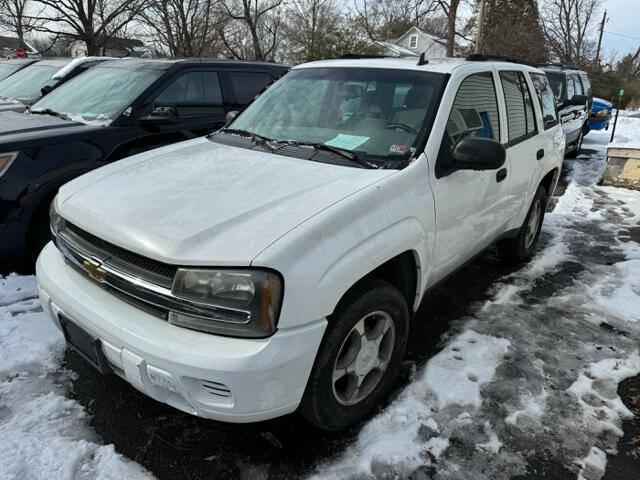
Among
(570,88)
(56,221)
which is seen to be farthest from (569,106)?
(56,221)

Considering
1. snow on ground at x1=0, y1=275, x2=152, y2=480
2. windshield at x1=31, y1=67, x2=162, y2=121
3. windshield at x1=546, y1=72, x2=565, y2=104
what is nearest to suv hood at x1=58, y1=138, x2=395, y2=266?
snow on ground at x1=0, y1=275, x2=152, y2=480

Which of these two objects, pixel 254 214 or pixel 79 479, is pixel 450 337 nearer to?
pixel 254 214

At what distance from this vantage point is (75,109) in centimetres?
488

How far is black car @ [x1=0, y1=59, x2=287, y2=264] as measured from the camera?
12.3 ft

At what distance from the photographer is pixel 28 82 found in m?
7.96

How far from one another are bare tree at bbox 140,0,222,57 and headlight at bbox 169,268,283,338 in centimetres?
2667

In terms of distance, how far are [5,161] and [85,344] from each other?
2.19 m

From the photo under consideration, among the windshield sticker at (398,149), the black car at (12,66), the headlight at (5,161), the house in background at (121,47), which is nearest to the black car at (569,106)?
the windshield sticker at (398,149)

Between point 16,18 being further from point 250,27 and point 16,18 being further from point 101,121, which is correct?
point 101,121

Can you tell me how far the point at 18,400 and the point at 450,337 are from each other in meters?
2.68

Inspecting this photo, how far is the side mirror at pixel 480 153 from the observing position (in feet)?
8.67

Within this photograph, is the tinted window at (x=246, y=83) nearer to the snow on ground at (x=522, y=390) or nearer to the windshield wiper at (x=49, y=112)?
the windshield wiper at (x=49, y=112)

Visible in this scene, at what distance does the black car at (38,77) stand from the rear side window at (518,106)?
5751 mm

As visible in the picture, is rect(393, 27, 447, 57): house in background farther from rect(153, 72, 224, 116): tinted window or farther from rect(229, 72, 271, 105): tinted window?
rect(153, 72, 224, 116): tinted window
